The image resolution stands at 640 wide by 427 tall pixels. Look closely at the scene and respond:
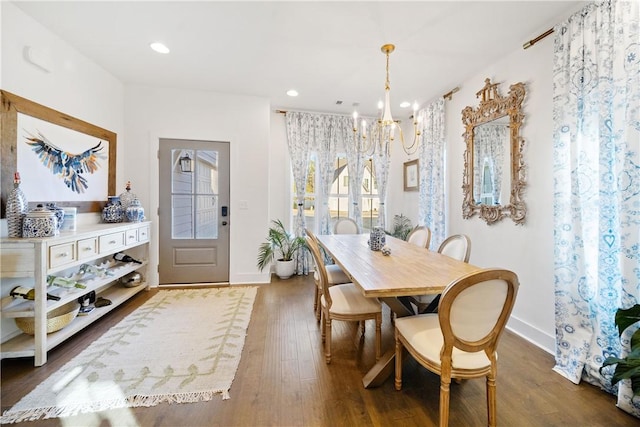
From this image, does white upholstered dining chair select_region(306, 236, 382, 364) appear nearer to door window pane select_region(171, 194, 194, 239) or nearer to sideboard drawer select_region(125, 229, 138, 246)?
sideboard drawer select_region(125, 229, 138, 246)

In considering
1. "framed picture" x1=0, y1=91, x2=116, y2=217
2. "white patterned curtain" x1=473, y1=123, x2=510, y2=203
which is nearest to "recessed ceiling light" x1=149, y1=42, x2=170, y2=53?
"framed picture" x1=0, y1=91, x2=116, y2=217

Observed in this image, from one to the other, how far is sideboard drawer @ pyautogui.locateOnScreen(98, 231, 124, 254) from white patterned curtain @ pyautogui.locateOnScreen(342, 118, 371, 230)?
10.7ft

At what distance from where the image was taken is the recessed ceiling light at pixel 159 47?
2475mm

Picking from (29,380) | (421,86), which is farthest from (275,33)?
(29,380)

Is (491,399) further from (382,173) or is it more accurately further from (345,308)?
(382,173)

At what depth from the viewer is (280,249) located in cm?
410

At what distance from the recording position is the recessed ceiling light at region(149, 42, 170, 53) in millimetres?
2475

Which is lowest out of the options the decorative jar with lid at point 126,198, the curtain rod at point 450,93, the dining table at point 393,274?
the dining table at point 393,274

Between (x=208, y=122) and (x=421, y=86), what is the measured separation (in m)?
2.94

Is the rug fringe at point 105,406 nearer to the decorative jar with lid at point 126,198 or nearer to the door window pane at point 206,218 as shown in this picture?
the decorative jar with lid at point 126,198

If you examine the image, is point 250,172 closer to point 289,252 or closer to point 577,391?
point 289,252

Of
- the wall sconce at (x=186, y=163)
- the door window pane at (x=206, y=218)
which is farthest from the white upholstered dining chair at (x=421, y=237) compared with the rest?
the wall sconce at (x=186, y=163)

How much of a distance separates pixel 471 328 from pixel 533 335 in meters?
1.69

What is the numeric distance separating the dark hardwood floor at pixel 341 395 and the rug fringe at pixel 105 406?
1.6 inches
